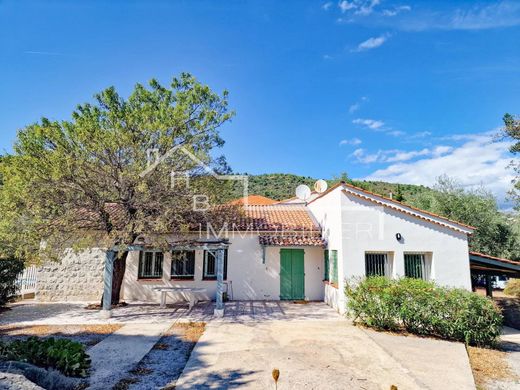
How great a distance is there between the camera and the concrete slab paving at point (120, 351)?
6168 mm

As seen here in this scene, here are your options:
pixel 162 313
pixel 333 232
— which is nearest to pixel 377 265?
pixel 333 232

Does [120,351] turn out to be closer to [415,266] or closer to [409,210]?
[415,266]

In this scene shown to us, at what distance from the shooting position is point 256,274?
603 inches

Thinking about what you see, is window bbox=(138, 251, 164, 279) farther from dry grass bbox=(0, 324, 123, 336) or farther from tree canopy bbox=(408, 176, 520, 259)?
tree canopy bbox=(408, 176, 520, 259)

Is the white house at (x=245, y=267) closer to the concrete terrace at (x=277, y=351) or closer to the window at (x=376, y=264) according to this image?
the window at (x=376, y=264)

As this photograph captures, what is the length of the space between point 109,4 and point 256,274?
13.0 metres

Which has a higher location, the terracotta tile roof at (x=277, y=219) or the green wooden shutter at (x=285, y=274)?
the terracotta tile roof at (x=277, y=219)

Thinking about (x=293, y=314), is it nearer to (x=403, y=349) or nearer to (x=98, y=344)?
(x=403, y=349)

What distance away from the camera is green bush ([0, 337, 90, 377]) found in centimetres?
603

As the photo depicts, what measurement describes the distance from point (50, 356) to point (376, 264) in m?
11.4

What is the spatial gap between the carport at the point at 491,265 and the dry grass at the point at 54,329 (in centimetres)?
1462

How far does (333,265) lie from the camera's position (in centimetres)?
1342

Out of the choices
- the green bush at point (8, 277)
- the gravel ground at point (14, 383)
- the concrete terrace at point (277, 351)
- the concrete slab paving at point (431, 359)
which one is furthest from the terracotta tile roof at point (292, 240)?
the green bush at point (8, 277)
